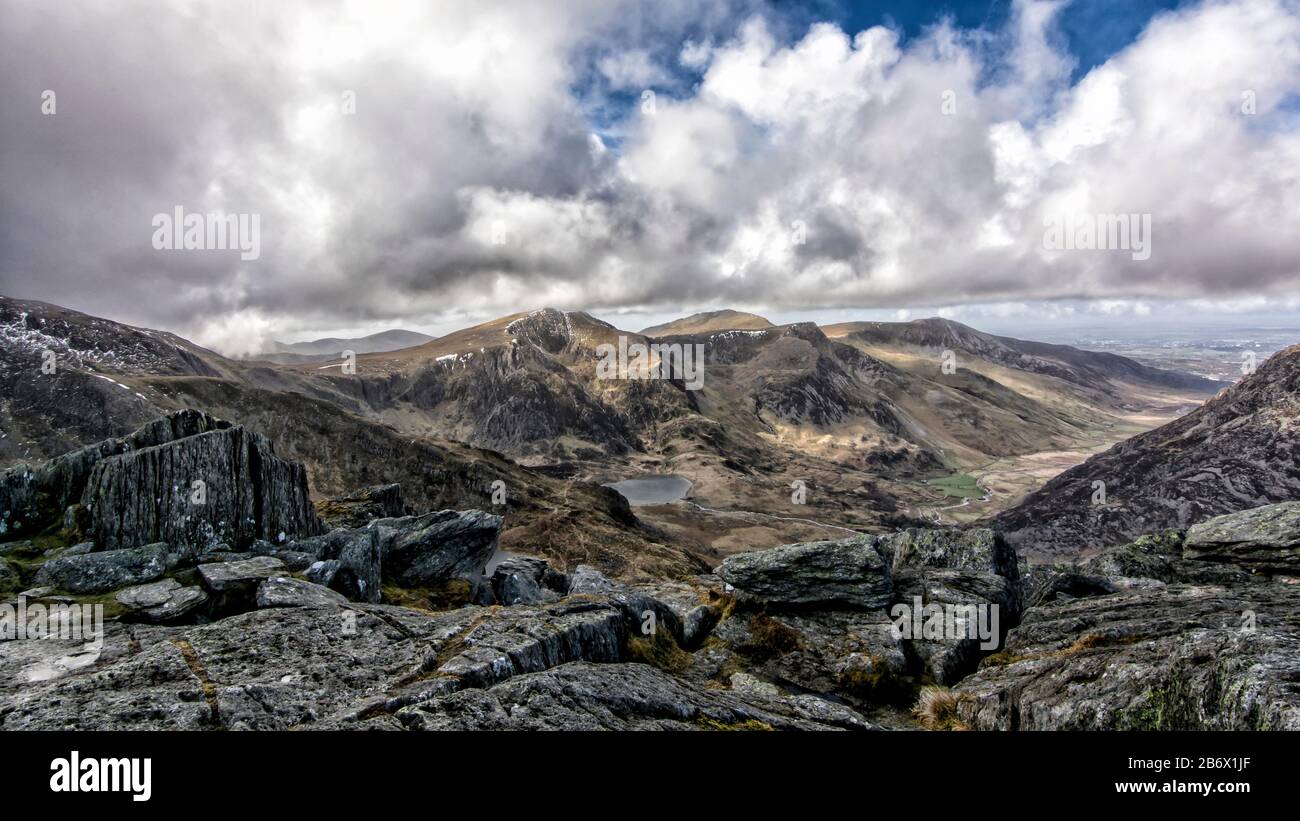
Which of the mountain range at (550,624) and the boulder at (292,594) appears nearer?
the mountain range at (550,624)

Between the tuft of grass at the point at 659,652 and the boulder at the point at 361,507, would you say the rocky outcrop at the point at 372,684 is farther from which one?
the boulder at the point at 361,507

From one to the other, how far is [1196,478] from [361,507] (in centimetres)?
21732

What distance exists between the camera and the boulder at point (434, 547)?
39500mm

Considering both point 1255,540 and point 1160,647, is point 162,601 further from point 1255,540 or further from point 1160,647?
point 1255,540

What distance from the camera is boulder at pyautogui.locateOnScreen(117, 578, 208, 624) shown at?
1973cm

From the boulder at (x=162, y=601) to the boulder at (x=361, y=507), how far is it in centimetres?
2558

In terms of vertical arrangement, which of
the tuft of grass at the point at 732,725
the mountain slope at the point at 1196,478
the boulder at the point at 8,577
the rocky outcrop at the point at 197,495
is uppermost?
the rocky outcrop at the point at 197,495

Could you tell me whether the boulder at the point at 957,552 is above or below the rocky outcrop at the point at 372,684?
below

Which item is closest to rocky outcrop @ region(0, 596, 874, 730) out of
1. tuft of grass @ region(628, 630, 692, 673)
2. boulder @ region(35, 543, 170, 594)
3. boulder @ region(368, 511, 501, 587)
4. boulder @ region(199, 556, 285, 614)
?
boulder @ region(199, 556, 285, 614)

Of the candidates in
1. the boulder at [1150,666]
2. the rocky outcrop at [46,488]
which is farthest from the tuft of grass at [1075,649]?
the rocky outcrop at [46,488]

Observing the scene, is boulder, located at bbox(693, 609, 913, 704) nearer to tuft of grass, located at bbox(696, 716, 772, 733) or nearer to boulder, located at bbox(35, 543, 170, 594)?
tuft of grass, located at bbox(696, 716, 772, 733)

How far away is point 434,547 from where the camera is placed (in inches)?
1677
